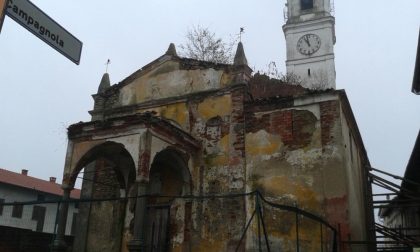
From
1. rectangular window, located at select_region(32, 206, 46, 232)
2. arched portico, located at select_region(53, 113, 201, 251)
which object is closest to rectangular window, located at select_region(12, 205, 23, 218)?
rectangular window, located at select_region(32, 206, 46, 232)

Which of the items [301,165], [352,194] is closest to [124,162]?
[301,165]

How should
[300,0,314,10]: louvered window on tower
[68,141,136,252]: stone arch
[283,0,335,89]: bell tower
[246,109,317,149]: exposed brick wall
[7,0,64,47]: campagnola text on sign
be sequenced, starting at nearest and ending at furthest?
[7,0,64,47]: campagnola text on sign, [246,109,317,149]: exposed brick wall, [68,141,136,252]: stone arch, [283,0,335,89]: bell tower, [300,0,314,10]: louvered window on tower

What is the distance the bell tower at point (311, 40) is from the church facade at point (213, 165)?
86.8 feet

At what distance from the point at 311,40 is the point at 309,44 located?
1.47ft

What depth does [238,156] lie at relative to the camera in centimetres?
1363

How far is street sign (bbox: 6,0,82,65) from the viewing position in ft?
15.9

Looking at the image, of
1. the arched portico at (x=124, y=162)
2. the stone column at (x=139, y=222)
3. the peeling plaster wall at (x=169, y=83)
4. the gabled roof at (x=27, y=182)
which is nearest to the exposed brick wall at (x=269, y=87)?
the peeling plaster wall at (x=169, y=83)

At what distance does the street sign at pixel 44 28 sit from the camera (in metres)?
4.84

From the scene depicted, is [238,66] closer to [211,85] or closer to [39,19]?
[211,85]

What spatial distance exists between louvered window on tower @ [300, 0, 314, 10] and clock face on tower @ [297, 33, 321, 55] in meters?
3.27

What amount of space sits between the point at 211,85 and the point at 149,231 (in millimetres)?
5254

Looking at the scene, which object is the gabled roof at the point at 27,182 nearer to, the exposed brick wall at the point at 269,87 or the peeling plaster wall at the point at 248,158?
the exposed brick wall at the point at 269,87

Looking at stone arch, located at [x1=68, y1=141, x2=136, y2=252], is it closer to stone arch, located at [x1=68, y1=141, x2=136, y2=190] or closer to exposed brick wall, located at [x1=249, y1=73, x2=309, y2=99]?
stone arch, located at [x1=68, y1=141, x2=136, y2=190]

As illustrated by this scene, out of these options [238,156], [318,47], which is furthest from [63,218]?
[318,47]
